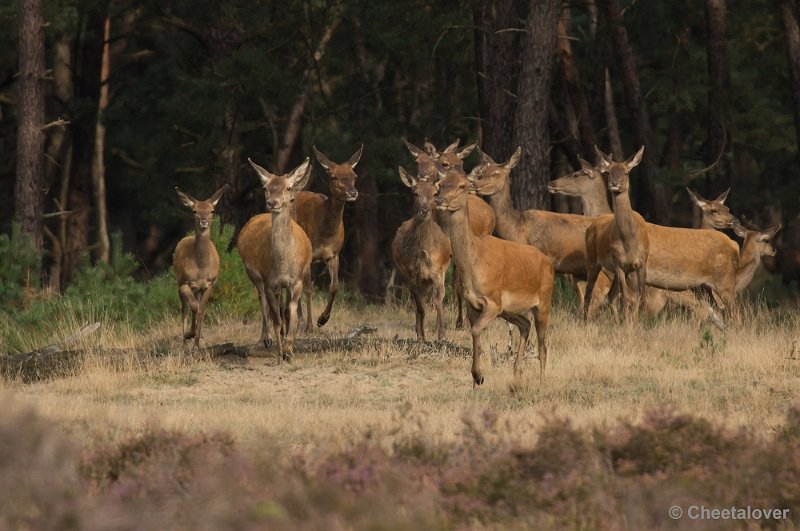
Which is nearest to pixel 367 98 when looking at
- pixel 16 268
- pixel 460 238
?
pixel 16 268

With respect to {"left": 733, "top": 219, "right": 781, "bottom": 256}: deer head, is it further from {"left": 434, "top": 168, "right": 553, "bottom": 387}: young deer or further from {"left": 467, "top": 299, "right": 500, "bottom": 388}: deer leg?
{"left": 467, "top": 299, "right": 500, "bottom": 388}: deer leg

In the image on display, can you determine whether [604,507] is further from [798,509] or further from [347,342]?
[347,342]

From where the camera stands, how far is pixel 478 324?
486 inches

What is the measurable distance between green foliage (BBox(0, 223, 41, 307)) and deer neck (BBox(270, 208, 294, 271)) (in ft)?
23.8

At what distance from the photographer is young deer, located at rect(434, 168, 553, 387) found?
12.4 m

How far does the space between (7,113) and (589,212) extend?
17297 mm

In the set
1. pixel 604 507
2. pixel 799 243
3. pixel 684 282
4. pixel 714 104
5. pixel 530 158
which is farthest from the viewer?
pixel 799 243

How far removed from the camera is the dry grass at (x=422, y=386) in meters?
11.1

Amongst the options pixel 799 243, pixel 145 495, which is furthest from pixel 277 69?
pixel 145 495

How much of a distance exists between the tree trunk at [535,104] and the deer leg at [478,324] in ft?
26.8

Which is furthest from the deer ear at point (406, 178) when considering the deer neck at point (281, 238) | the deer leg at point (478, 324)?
the deer leg at point (478, 324)

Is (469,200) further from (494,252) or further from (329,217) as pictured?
(494,252)

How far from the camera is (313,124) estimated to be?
25.6 m

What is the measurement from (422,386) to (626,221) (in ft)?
14.8
